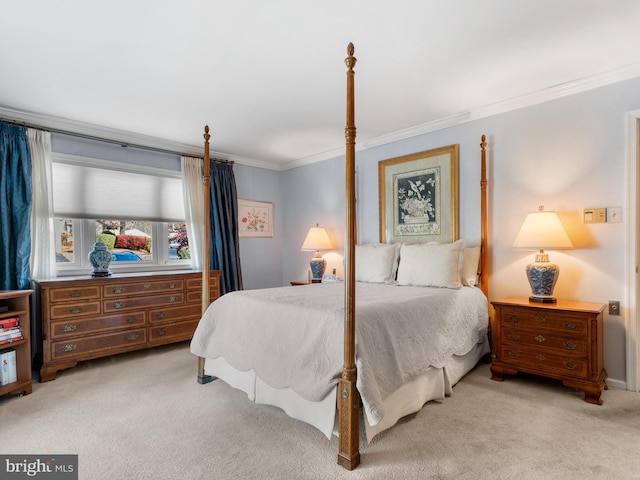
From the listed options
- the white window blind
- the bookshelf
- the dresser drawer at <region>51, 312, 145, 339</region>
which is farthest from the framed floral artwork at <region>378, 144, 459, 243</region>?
the bookshelf

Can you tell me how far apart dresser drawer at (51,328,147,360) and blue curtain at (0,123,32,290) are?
0.66m

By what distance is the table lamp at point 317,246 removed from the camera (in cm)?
454

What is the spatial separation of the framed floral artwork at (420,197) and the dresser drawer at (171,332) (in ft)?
7.93

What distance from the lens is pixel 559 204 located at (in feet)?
9.62

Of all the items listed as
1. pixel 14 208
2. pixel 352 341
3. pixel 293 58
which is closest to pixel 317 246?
pixel 293 58

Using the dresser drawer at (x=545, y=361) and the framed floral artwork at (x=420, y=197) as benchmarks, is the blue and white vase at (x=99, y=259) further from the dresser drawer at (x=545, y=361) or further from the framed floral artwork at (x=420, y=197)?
the dresser drawer at (x=545, y=361)

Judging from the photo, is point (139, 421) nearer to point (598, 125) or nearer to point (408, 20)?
point (408, 20)

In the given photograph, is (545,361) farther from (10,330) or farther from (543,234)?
(10,330)

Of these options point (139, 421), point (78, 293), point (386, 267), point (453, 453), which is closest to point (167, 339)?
point (78, 293)

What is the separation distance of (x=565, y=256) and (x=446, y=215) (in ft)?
3.62

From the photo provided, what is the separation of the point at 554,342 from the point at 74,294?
3.98 meters

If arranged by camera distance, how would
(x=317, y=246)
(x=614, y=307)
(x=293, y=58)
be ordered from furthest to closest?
(x=317, y=246) < (x=614, y=307) < (x=293, y=58)

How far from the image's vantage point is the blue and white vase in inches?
137

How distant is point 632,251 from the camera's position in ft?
8.49
